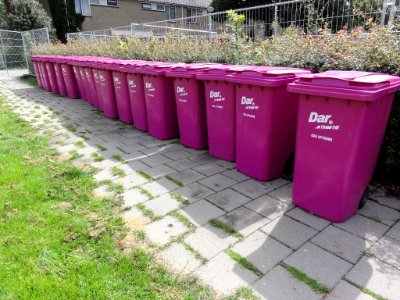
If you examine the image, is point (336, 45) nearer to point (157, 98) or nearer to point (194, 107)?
point (194, 107)

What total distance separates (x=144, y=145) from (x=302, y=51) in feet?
9.84

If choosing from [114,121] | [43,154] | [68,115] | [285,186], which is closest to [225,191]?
[285,186]

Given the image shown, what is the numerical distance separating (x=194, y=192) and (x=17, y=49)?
782 inches

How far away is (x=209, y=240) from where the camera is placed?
8.86ft

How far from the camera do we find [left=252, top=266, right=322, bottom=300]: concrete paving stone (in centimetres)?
208

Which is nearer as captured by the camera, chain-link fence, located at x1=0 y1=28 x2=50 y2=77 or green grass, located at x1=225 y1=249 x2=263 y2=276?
green grass, located at x1=225 y1=249 x2=263 y2=276

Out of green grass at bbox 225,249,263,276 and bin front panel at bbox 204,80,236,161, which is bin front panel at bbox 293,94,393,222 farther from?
bin front panel at bbox 204,80,236,161

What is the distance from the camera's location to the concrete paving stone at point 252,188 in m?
3.48

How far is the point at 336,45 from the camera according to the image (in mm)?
4125

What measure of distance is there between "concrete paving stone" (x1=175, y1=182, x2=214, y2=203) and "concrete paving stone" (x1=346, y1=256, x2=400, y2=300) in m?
1.69

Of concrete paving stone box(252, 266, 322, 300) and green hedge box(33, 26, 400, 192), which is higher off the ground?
green hedge box(33, 26, 400, 192)

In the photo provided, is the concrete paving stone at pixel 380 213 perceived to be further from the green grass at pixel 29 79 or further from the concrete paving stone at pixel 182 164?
the green grass at pixel 29 79

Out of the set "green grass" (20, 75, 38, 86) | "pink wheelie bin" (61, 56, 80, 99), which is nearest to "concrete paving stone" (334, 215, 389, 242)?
"pink wheelie bin" (61, 56, 80, 99)

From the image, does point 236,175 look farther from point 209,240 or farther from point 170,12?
point 170,12
